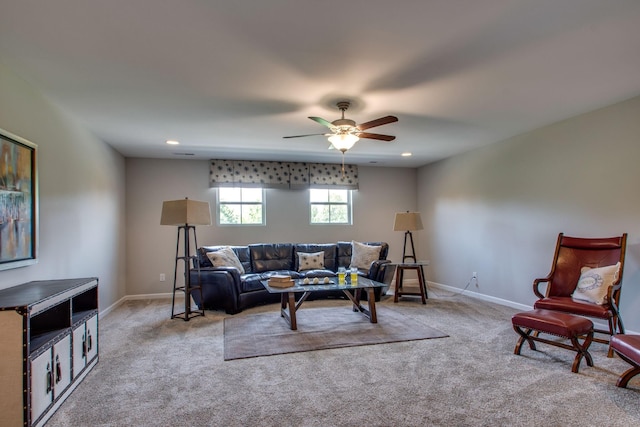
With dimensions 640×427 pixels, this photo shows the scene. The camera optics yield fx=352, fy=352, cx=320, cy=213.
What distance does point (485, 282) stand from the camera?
538 centimetres

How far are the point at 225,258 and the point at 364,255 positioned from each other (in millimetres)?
2263

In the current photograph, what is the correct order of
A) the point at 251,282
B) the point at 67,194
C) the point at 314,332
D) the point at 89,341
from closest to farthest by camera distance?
the point at 89,341, the point at 67,194, the point at 314,332, the point at 251,282

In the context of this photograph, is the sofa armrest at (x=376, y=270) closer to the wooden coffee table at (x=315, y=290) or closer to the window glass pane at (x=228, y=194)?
the wooden coffee table at (x=315, y=290)

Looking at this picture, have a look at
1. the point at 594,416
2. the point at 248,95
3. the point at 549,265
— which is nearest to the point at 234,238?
the point at 248,95

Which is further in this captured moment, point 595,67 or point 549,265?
point 549,265

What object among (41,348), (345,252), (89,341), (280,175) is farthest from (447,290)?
(41,348)

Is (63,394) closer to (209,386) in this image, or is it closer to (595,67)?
(209,386)

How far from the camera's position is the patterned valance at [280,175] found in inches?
239

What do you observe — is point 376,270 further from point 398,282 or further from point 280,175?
point 280,175

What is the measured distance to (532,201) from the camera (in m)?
4.62

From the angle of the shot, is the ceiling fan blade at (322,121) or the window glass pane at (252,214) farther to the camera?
the window glass pane at (252,214)

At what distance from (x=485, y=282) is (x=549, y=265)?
44.4 inches

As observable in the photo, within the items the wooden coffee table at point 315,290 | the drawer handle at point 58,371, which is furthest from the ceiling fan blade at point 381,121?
the drawer handle at point 58,371

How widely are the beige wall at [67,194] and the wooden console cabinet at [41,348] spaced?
0.44 meters
